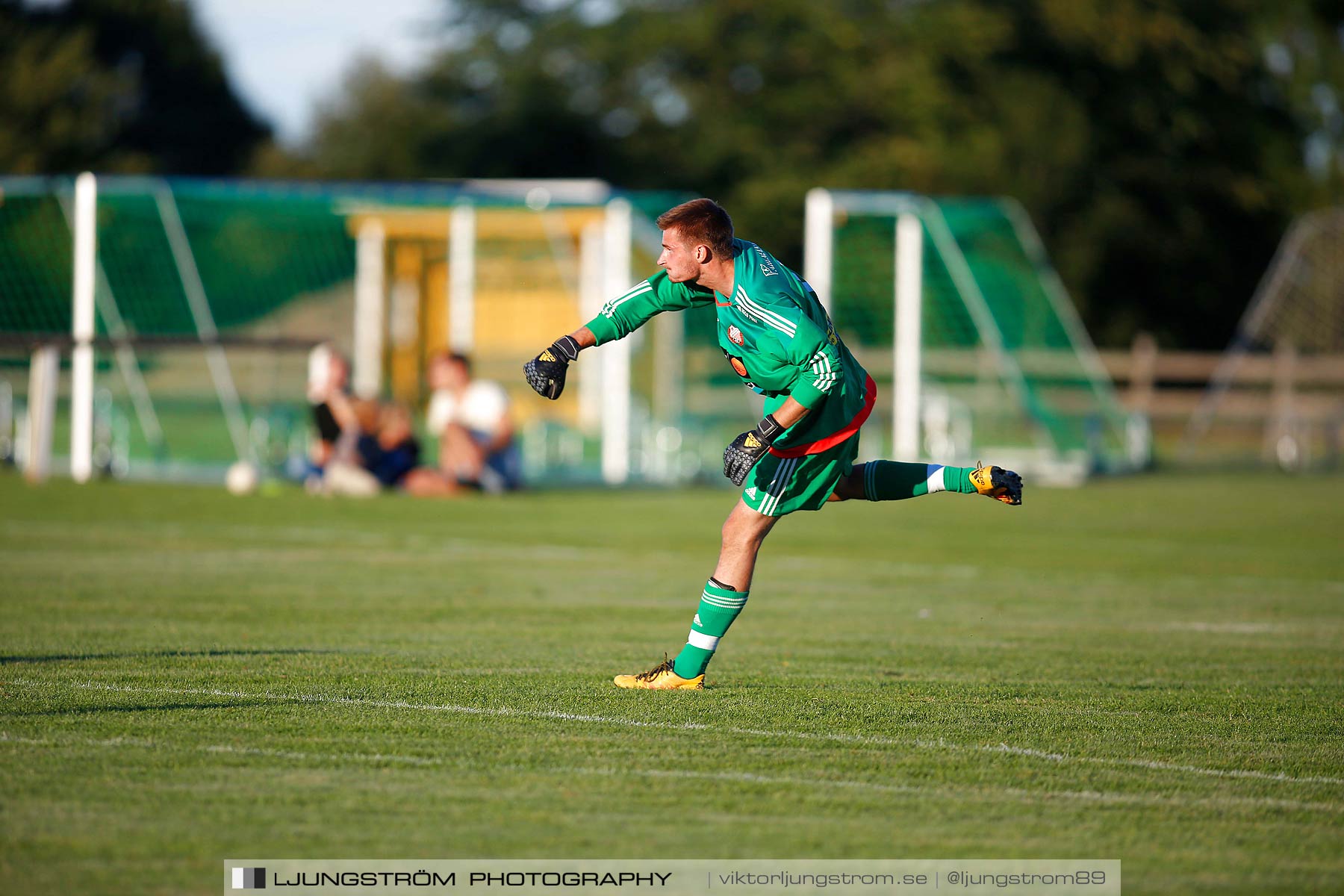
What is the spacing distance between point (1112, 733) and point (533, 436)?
18.7m

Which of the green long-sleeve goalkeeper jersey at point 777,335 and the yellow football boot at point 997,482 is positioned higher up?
the green long-sleeve goalkeeper jersey at point 777,335

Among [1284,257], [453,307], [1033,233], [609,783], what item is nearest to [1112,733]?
[609,783]

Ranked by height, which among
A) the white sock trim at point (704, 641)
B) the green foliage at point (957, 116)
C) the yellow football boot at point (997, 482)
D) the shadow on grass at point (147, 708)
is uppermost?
the green foliage at point (957, 116)

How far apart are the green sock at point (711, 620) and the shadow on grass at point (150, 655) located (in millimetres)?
1786

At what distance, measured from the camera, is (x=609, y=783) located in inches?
211

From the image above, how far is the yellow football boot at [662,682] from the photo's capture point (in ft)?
23.6

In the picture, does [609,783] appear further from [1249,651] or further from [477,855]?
[1249,651]

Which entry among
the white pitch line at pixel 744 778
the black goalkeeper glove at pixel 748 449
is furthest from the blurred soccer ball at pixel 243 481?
the white pitch line at pixel 744 778

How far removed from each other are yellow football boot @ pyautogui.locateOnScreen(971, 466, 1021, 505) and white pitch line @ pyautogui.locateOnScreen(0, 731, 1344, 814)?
2.46 m

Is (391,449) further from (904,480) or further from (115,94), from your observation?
(115,94)

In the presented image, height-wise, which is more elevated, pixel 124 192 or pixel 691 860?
pixel 124 192

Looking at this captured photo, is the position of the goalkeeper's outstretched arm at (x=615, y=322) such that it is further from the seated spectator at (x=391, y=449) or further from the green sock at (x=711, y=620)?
the seated spectator at (x=391, y=449)

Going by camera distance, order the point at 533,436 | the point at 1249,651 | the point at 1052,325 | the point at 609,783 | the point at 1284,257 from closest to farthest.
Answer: the point at 609,783 < the point at 1249,651 < the point at 533,436 < the point at 1052,325 < the point at 1284,257

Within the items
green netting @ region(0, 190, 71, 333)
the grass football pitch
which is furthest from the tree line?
the grass football pitch
